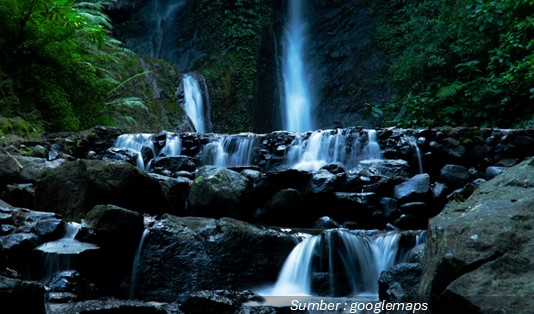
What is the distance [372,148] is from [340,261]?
4738 mm

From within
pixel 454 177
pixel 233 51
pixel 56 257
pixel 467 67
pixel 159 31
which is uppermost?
pixel 159 31

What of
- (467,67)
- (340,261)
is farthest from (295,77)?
(340,261)

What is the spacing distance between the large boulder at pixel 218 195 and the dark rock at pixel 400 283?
2814mm

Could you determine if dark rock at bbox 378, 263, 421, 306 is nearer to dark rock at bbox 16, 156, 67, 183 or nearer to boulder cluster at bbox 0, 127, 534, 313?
boulder cluster at bbox 0, 127, 534, 313

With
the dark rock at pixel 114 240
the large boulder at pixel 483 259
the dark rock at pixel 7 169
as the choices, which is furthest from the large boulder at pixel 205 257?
the dark rock at pixel 7 169

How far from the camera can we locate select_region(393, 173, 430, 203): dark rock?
244 inches

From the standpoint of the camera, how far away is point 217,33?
17.1m

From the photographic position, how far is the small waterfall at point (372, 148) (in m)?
8.58

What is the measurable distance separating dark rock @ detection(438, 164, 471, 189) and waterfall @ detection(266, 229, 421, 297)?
2.74 metres

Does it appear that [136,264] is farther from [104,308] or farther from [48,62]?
[48,62]

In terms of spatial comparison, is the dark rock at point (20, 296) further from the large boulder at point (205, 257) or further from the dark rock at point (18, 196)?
the dark rock at point (18, 196)

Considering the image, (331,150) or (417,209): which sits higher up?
(331,150)

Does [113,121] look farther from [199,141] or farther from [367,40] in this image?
[367,40]

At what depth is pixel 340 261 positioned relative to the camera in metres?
4.29
